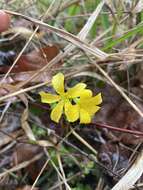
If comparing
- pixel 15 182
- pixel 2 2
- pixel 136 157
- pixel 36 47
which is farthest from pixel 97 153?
pixel 2 2

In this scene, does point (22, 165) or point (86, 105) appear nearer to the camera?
point (86, 105)

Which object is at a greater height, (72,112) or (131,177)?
(72,112)

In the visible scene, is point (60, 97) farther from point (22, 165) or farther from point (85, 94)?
point (22, 165)

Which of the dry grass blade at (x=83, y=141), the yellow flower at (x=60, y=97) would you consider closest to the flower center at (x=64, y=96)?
the yellow flower at (x=60, y=97)

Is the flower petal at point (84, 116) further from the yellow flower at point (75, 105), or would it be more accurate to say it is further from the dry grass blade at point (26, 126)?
the dry grass blade at point (26, 126)

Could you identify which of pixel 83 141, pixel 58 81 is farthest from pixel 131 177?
pixel 58 81

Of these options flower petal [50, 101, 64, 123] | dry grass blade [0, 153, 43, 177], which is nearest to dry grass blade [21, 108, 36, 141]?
dry grass blade [0, 153, 43, 177]

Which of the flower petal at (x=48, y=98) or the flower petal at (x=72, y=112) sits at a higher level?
the flower petal at (x=48, y=98)
